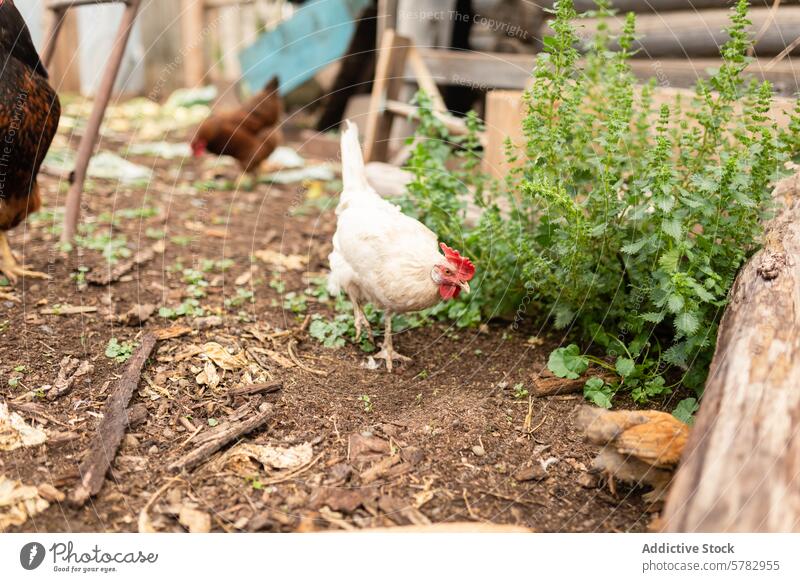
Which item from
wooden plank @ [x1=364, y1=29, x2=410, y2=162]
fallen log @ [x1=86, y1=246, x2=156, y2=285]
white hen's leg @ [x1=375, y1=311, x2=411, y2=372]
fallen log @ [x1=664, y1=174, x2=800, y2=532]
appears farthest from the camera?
wooden plank @ [x1=364, y1=29, x2=410, y2=162]

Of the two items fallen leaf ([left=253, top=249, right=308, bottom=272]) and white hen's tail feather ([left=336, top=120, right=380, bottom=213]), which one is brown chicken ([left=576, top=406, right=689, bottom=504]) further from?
fallen leaf ([left=253, top=249, right=308, bottom=272])

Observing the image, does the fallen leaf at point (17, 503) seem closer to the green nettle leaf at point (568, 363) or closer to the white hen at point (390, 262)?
the white hen at point (390, 262)

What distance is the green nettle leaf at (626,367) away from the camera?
2.55 m

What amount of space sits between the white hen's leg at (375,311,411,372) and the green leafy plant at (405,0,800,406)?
1.39 feet

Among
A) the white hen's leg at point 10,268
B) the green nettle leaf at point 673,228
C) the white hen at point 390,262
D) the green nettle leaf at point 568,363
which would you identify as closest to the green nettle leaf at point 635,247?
the green nettle leaf at point 673,228

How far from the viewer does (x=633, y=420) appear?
6.78 ft

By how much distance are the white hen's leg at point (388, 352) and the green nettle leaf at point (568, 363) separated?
71cm

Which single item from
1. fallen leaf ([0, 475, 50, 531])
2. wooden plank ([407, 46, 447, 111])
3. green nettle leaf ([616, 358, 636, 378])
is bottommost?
fallen leaf ([0, 475, 50, 531])

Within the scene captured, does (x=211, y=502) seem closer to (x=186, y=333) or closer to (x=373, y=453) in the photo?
(x=373, y=453)

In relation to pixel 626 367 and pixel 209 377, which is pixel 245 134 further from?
pixel 626 367

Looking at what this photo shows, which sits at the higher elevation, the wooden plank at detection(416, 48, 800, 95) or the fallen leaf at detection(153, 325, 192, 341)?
the wooden plank at detection(416, 48, 800, 95)

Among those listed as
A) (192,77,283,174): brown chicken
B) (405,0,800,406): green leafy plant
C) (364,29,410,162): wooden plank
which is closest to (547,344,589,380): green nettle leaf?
(405,0,800,406): green leafy plant

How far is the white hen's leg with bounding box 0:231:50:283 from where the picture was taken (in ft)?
10.8
